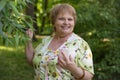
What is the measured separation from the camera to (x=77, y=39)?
3.20 meters

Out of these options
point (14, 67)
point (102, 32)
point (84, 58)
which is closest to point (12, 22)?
point (84, 58)

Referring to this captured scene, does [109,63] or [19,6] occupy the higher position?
[19,6]

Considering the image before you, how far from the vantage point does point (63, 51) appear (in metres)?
3.05

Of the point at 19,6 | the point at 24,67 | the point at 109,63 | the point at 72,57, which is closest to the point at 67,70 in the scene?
the point at 72,57

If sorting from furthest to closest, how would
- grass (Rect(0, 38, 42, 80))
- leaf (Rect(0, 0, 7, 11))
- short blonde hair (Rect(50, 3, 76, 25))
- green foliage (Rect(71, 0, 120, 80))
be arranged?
grass (Rect(0, 38, 42, 80))
green foliage (Rect(71, 0, 120, 80))
short blonde hair (Rect(50, 3, 76, 25))
leaf (Rect(0, 0, 7, 11))

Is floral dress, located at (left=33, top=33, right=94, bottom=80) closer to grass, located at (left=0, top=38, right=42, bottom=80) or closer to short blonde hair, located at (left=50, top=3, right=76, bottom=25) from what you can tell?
short blonde hair, located at (left=50, top=3, right=76, bottom=25)

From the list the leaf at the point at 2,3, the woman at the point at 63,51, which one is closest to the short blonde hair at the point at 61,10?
the woman at the point at 63,51

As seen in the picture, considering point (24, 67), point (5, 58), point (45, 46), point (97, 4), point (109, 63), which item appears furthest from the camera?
point (5, 58)

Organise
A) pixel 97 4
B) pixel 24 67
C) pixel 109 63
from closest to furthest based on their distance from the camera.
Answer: pixel 109 63, pixel 97 4, pixel 24 67

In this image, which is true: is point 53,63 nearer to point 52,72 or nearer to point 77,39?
point 52,72

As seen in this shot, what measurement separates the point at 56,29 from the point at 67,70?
38 centimetres

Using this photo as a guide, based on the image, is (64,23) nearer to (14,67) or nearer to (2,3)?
(2,3)

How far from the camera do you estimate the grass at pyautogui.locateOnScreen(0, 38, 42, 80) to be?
24.7ft

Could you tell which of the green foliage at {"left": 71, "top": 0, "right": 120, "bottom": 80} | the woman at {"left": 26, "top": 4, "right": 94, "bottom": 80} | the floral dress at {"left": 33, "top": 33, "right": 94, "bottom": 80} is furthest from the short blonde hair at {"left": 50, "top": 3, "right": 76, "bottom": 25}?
the green foliage at {"left": 71, "top": 0, "right": 120, "bottom": 80}
